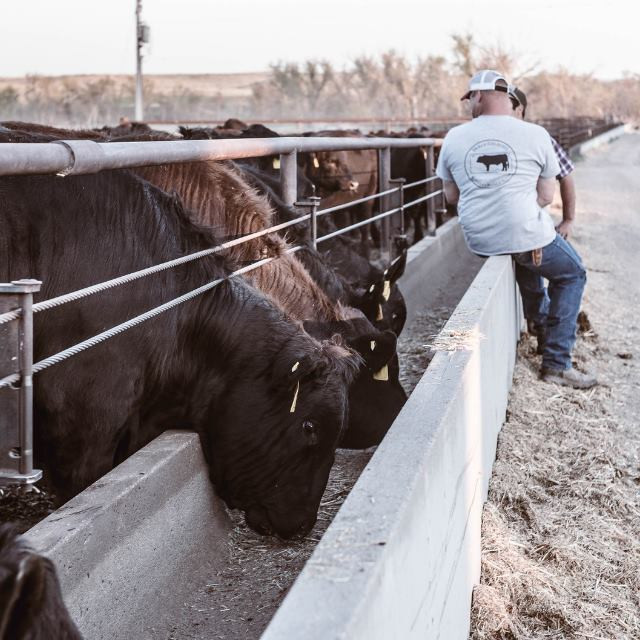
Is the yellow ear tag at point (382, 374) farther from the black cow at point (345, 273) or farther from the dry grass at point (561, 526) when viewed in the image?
the dry grass at point (561, 526)

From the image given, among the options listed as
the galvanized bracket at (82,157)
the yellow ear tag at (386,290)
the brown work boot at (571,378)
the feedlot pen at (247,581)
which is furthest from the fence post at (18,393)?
the brown work boot at (571,378)

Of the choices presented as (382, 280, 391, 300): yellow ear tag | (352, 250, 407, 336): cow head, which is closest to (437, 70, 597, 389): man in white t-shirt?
(352, 250, 407, 336): cow head

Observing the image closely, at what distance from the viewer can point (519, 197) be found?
21.5 feet

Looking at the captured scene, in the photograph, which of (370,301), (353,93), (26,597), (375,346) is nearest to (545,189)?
(370,301)

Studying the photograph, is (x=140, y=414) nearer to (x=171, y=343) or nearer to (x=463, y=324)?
(x=171, y=343)

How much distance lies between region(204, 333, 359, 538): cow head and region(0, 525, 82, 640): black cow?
2463mm

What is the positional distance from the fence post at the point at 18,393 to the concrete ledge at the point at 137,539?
206mm

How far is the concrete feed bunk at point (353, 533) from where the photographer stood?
2041 millimetres

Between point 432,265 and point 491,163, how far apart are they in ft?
12.5

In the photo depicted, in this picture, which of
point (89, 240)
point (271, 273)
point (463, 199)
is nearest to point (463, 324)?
point (271, 273)

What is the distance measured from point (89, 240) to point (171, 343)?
57 centimetres

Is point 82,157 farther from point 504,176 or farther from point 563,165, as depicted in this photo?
point 563,165

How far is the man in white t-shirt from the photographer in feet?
21.4

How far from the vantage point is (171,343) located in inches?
A: 161
